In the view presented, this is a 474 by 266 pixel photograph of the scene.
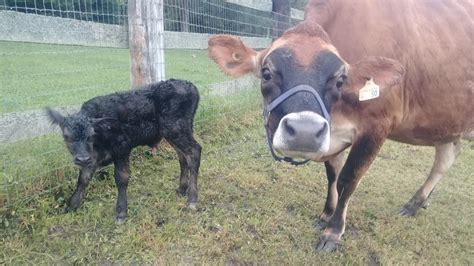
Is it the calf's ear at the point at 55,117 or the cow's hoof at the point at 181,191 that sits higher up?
the calf's ear at the point at 55,117

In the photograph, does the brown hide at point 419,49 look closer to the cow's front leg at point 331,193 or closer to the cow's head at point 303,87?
the cow's head at point 303,87

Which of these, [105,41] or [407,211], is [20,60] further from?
[407,211]

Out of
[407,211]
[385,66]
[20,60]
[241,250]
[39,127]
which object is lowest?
[20,60]

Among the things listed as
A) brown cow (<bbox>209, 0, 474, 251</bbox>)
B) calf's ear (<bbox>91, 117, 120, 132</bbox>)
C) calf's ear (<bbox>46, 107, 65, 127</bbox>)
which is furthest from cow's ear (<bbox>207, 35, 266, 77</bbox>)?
calf's ear (<bbox>46, 107, 65, 127</bbox>)

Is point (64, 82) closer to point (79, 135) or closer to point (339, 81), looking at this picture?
point (79, 135)

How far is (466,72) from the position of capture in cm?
353

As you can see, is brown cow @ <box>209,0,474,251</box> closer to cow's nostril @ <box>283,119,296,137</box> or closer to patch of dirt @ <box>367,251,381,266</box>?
cow's nostril @ <box>283,119,296,137</box>

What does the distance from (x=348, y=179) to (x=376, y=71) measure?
33.7 inches

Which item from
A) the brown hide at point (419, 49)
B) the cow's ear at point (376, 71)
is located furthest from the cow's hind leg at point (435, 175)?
the cow's ear at point (376, 71)

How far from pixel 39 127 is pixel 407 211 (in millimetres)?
3309

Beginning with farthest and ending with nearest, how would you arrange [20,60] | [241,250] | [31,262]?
[20,60] < [241,250] < [31,262]

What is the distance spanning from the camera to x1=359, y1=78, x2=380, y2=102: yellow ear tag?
9.24 ft

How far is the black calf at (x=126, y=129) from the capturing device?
3027 mm

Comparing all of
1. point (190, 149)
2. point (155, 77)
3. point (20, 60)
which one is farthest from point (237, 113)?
point (20, 60)
